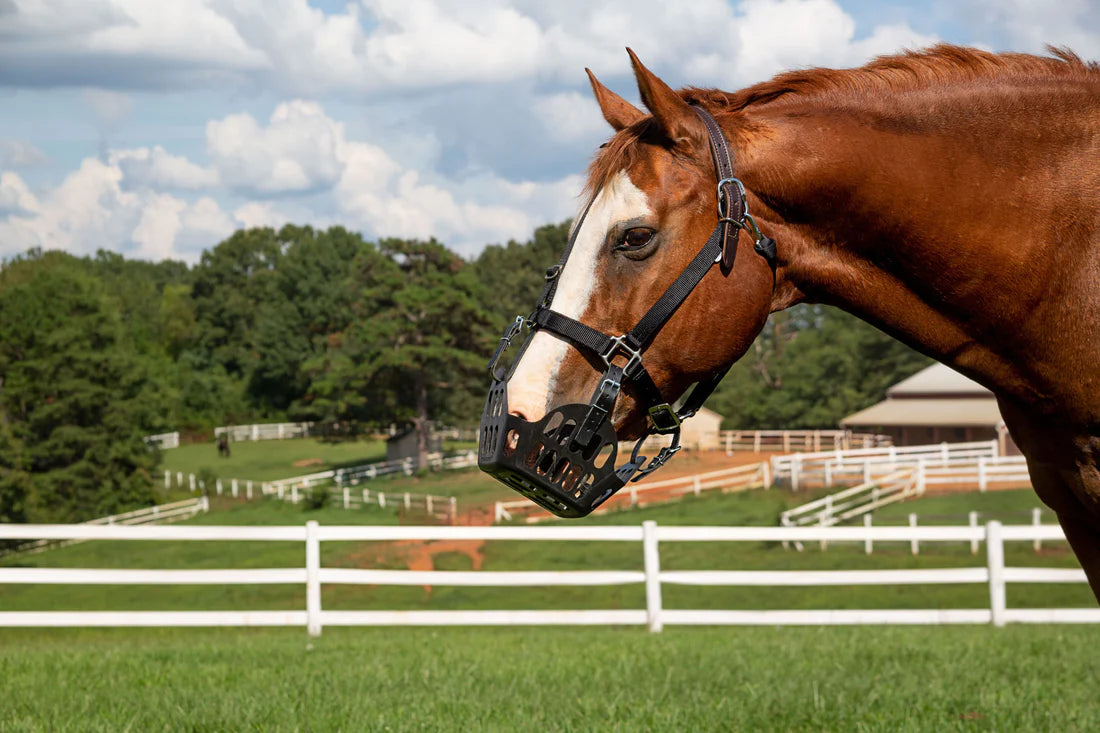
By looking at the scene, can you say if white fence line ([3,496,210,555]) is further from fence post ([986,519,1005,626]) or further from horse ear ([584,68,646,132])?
horse ear ([584,68,646,132])

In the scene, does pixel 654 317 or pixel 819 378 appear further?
pixel 819 378

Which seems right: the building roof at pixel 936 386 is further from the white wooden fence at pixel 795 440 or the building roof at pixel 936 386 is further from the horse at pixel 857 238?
Answer: the horse at pixel 857 238

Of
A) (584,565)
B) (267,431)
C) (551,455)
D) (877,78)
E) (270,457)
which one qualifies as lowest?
(584,565)

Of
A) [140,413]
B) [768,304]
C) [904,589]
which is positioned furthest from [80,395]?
[768,304]

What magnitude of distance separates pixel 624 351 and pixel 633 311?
10 centimetres

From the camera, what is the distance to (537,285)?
7219 cm

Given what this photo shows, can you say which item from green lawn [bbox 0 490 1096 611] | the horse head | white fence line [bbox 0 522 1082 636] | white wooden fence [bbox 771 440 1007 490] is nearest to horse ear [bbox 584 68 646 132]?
the horse head

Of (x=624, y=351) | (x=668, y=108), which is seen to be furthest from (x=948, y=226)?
(x=624, y=351)

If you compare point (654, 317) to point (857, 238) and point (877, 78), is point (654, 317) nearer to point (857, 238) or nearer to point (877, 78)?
point (857, 238)

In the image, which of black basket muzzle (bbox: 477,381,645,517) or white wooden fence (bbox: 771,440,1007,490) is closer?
black basket muzzle (bbox: 477,381,645,517)

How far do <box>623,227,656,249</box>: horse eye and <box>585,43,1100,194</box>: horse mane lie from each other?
167 millimetres

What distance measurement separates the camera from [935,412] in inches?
1722

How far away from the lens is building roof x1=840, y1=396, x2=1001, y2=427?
41.9 meters

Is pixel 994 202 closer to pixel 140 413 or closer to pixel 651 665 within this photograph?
pixel 651 665
